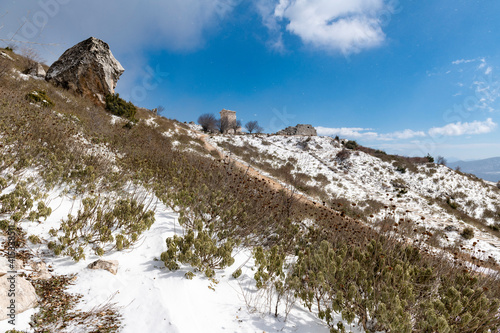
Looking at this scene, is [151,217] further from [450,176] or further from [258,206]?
[450,176]

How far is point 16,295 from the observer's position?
6.81 feet

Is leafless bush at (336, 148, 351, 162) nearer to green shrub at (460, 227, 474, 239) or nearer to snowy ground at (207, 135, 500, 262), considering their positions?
snowy ground at (207, 135, 500, 262)

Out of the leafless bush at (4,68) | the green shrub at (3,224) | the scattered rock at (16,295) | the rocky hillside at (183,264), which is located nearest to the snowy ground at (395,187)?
the rocky hillside at (183,264)

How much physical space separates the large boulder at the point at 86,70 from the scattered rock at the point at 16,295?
58.4 feet

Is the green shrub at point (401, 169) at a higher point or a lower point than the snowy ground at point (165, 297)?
higher

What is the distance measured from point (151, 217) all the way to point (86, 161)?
3.31 m

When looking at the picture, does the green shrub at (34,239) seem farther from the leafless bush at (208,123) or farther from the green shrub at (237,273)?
the leafless bush at (208,123)

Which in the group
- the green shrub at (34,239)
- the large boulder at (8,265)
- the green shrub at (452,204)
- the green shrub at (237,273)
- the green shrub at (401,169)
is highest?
the green shrub at (401,169)

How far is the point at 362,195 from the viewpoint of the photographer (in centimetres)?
1700

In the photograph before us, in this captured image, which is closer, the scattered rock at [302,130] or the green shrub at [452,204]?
the green shrub at [452,204]

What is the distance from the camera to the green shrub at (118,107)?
1639 centimetres

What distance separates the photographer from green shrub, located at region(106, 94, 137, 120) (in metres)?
16.4

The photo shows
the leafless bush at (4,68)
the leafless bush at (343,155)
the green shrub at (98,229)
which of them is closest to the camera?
the green shrub at (98,229)

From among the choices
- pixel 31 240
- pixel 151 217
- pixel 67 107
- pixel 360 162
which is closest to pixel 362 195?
pixel 360 162
